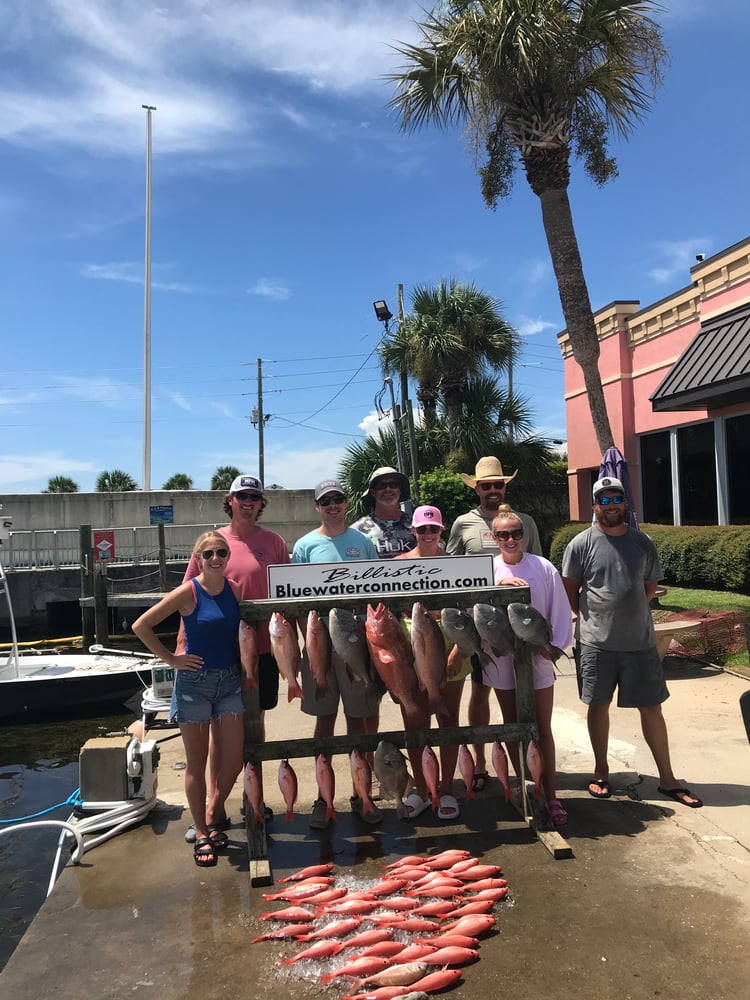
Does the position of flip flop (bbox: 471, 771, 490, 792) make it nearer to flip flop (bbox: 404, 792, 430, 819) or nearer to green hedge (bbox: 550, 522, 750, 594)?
flip flop (bbox: 404, 792, 430, 819)

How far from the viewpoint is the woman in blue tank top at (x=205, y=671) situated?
13.2ft

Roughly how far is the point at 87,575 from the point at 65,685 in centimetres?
790

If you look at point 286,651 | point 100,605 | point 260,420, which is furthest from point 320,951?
point 260,420

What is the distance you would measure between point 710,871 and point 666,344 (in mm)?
12817

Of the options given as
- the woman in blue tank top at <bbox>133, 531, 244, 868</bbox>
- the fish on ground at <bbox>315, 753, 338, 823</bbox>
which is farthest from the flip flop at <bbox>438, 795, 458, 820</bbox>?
the woman in blue tank top at <bbox>133, 531, 244, 868</bbox>

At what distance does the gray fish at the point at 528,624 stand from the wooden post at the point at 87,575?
16.9 meters

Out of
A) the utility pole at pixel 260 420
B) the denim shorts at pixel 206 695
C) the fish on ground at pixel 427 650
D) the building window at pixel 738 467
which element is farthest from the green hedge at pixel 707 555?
the utility pole at pixel 260 420

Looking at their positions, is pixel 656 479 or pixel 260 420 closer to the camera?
pixel 656 479

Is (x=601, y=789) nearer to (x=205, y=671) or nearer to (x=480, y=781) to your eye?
(x=480, y=781)

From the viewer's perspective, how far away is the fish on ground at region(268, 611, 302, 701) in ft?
12.6

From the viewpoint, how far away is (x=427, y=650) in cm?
393

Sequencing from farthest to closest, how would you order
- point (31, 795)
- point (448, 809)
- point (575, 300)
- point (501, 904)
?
point (575, 300)
point (31, 795)
point (448, 809)
point (501, 904)

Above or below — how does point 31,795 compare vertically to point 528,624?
below

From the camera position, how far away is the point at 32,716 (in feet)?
40.0
